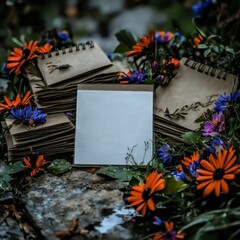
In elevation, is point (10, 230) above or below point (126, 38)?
below

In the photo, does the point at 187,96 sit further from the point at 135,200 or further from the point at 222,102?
the point at 135,200

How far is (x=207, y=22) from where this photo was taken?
7.59ft

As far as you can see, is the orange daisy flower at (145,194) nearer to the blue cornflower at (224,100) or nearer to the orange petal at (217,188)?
the orange petal at (217,188)

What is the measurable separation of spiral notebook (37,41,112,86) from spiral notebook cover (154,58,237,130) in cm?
19

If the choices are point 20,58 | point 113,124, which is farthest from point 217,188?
point 20,58

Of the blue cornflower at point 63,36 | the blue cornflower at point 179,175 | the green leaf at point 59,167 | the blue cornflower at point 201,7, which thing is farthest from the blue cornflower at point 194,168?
the blue cornflower at point 201,7

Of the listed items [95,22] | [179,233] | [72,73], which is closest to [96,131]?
[72,73]

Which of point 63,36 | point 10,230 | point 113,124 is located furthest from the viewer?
point 63,36

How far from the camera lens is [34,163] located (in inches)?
61.7

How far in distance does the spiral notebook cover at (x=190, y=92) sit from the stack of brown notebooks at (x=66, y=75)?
16cm

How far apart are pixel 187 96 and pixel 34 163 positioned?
45 cm

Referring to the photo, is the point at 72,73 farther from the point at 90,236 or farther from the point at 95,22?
the point at 95,22

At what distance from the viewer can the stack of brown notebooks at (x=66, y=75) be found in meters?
1.67

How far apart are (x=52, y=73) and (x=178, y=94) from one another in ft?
1.15
